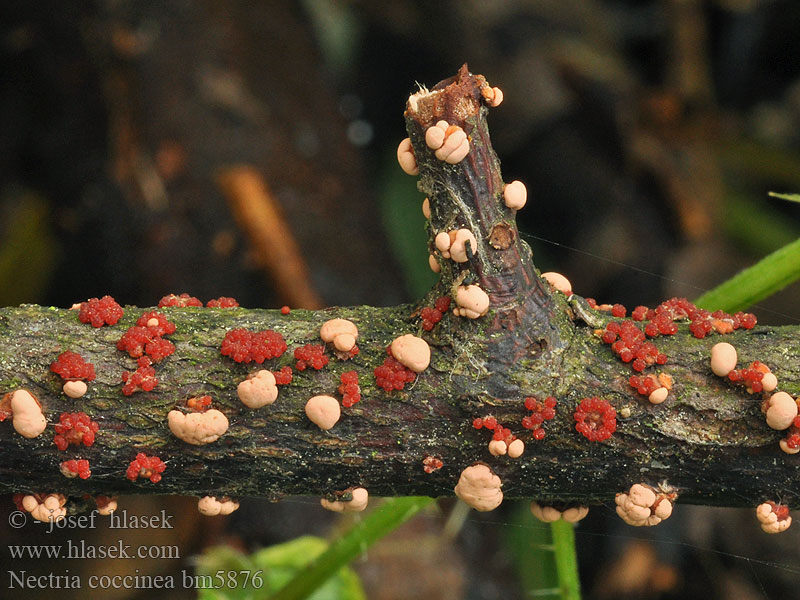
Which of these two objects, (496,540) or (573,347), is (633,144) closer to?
(496,540)

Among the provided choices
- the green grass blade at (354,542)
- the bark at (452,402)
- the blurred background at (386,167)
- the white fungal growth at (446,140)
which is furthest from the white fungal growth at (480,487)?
the blurred background at (386,167)

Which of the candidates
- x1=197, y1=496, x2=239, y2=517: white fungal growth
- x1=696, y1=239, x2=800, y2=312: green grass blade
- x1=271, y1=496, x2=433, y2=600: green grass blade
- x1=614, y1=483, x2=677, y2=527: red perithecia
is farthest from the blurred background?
x1=614, y1=483, x2=677, y2=527: red perithecia

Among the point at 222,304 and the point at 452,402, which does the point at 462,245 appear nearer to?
the point at 452,402

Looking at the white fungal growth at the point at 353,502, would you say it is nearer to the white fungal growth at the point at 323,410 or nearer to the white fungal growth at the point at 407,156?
the white fungal growth at the point at 323,410

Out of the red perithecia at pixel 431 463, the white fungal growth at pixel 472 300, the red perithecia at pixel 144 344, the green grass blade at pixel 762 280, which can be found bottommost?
the red perithecia at pixel 431 463

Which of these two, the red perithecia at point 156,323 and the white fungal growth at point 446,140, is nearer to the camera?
the white fungal growth at point 446,140

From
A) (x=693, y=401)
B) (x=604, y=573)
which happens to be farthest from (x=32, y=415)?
(x=604, y=573)
